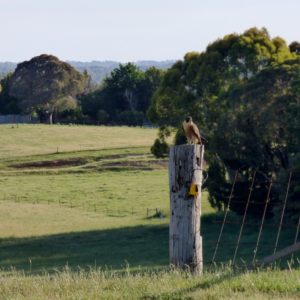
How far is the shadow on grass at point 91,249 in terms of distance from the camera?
92.3 feet

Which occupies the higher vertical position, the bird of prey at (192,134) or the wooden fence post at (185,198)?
the bird of prey at (192,134)

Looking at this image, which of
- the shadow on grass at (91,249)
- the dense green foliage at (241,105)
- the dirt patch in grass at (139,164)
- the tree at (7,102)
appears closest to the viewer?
the shadow on grass at (91,249)

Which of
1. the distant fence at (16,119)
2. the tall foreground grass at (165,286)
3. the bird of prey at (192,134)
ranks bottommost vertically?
the distant fence at (16,119)

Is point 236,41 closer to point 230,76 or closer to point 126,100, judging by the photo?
point 230,76

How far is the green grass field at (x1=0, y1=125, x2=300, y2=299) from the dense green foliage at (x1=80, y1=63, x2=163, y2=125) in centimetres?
1713

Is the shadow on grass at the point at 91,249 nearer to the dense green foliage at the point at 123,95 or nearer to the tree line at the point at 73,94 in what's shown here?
the dense green foliage at the point at 123,95

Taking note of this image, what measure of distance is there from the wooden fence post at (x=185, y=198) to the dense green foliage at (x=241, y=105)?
22480 mm

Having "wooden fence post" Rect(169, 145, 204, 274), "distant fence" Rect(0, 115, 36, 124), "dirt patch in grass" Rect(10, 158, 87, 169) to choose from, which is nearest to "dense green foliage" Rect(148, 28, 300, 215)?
"wooden fence post" Rect(169, 145, 204, 274)

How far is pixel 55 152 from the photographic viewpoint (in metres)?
76.7

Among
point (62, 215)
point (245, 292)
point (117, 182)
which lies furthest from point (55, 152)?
point (245, 292)

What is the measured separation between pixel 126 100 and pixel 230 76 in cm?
6465

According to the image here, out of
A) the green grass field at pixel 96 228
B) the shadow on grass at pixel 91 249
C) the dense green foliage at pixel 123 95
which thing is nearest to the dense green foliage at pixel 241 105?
the green grass field at pixel 96 228

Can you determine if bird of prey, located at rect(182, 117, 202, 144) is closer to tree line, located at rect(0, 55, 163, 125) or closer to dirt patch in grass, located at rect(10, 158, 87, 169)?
dirt patch in grass, located at rect(10, 158, 87, 169)

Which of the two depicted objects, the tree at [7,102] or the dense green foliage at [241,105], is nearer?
the dense green foliage at [241,105]
